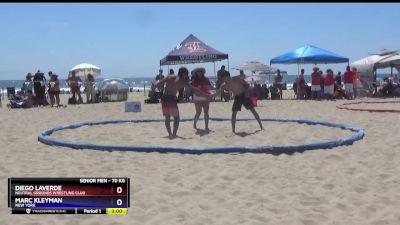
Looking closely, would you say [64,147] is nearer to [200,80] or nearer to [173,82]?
[173,82]

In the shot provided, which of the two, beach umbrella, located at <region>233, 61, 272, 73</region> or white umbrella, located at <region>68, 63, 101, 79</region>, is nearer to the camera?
white umbrella, located at <region>68, 63, 101, 79</region>

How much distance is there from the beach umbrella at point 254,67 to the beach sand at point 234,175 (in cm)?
1634

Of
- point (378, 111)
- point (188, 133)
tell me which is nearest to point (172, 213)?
point (188, 133)

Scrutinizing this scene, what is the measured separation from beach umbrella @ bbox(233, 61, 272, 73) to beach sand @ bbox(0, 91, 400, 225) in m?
16.3

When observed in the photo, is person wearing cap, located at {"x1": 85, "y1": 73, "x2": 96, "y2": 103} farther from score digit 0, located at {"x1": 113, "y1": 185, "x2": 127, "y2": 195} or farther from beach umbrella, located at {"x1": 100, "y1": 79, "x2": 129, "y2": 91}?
score digit 0, located at {"x1": 113, "y1": 185, "x2": 127, "y2": 195}

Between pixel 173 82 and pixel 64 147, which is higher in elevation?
pixel 173 82

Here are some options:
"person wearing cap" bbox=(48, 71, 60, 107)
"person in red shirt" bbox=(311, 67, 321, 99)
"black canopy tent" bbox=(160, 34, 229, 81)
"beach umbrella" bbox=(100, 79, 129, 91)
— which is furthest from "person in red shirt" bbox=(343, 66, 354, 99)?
"person wearing cap" bbox=(48, 71, 60, 107)

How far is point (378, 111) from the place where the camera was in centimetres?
1353

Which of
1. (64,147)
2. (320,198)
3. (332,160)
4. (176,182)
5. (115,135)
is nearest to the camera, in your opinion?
(320,198)

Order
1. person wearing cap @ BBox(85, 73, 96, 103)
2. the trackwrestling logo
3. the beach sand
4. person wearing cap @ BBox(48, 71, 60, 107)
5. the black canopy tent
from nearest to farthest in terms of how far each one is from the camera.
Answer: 1. the beach sand
2. person wearing cap @ BBox(48, 71, 60, 107)
3. the black canopy tent
4. the trackwrestling logo
5. person wearing cap @ BBox(85, 73, 96, 103)

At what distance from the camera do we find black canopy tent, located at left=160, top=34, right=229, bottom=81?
20172mm

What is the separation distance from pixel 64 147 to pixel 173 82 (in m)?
2.17

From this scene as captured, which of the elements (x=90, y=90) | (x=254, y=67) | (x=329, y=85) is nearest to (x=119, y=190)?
(x=329, y=85)
